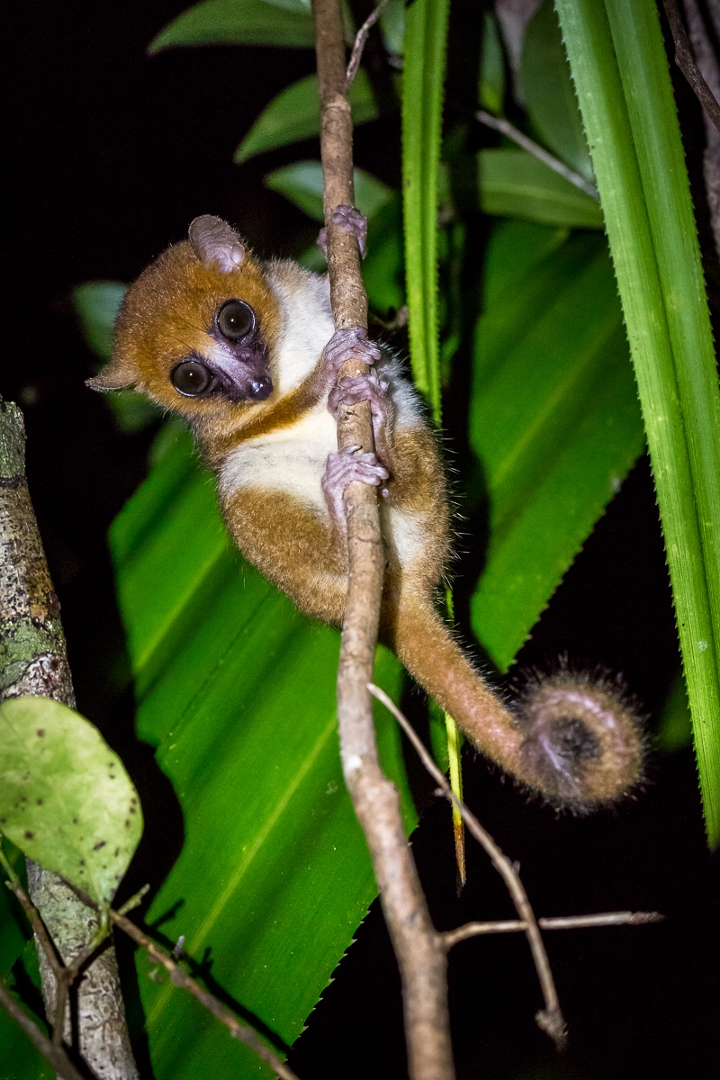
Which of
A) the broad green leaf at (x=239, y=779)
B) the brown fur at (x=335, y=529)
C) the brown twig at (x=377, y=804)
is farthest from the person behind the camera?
the broad green leaf at (x=239, y=779)

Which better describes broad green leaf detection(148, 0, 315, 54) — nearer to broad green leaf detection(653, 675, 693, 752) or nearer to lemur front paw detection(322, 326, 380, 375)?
lemur front paw detection(322, 326, 380, 375)

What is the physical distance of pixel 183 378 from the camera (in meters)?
2.55

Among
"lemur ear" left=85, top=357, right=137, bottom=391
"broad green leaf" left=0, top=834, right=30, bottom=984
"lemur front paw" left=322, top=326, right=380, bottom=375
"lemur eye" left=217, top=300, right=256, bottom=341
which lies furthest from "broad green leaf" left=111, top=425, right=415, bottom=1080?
"lemur front paw" left=322, top=326, right=380, bottom=375

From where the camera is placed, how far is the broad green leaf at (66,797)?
125 centimetres

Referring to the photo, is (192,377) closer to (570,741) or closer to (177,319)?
(177,319)

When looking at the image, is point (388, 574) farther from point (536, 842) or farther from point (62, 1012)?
point (536, 842)

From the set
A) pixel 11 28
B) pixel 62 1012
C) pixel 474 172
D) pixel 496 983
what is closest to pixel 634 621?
pixel 496 983

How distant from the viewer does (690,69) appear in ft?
5.81

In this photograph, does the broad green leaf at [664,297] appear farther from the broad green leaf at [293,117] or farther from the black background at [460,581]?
the broad green leaf at [293,117]

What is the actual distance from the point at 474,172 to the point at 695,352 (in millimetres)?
1499

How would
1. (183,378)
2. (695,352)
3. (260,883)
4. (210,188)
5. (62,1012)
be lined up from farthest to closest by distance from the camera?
1. (210,188)
2. (183,378)
3. (260,883)
4. (695,352)
5. (62,1012)

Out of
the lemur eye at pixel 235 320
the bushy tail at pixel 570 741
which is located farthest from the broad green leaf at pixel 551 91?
the bushy tail at pixel 570 741

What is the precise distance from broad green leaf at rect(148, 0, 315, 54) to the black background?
2.04 feet

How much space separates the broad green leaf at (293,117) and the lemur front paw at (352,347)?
3.86 ft
